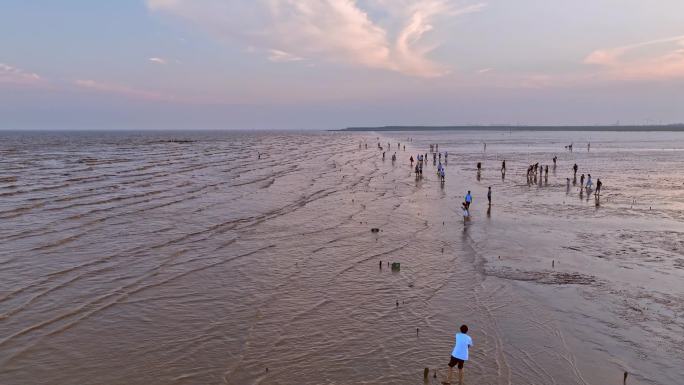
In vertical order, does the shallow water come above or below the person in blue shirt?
below

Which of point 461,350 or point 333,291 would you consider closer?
point 461,350

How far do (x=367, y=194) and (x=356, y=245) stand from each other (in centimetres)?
1667

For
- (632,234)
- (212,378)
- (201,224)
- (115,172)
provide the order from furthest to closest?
1. (115,172)
2. (201,224)
3. (632,234)
4. (212,378)

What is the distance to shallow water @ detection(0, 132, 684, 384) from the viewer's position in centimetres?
1128

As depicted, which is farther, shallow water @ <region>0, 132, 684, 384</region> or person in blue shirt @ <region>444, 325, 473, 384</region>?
shallow water @ <region>0, 132, 684, 384</region>

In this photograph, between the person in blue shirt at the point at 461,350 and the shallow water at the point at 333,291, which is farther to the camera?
the shallow water at the point at 333,291

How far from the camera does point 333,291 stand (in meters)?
16.0

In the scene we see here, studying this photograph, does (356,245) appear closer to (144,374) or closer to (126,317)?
(126,317)

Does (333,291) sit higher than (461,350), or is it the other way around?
(461,350)

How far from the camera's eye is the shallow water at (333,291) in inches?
444

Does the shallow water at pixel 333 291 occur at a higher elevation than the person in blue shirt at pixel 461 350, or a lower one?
lower

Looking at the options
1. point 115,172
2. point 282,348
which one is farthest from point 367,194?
point 115,172

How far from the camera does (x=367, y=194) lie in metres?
38.5


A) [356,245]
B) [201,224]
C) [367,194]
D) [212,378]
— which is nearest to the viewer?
[212,378]
